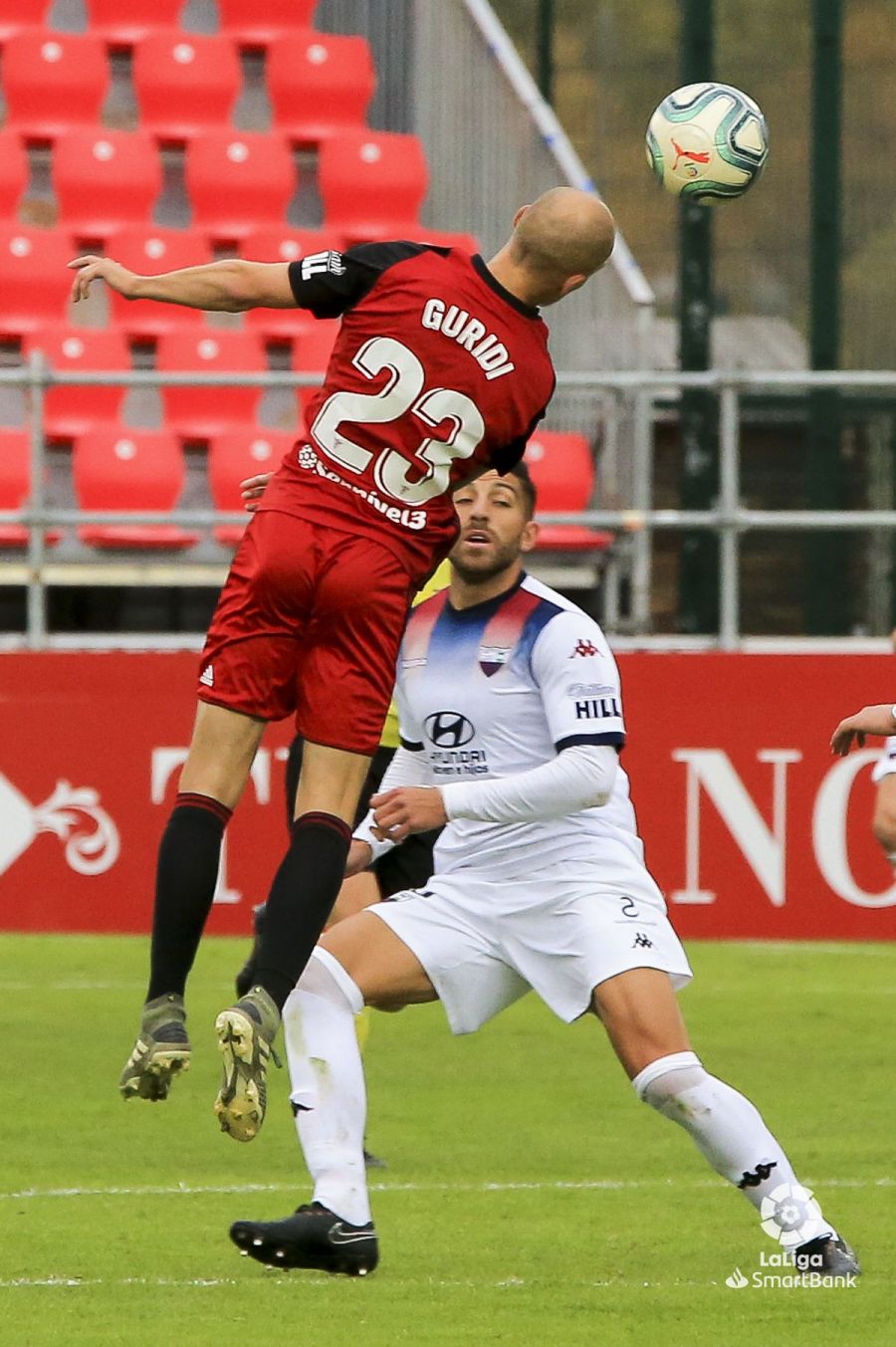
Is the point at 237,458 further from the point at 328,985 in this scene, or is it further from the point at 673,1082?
the point at 673,1082

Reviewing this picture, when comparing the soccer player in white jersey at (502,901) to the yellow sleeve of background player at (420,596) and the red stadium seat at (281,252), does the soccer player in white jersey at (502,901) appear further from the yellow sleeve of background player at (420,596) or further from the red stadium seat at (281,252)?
the red stadium seat at (281,252)

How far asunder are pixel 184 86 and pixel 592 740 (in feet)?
35.0

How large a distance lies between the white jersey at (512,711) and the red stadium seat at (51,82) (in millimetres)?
10010

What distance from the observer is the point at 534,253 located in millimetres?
5375

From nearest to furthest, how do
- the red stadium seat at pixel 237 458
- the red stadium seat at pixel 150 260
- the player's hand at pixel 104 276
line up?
the player's hand at pixel 104 276, the red stadium seat at pixel 237 458, the red stadium seat at pixel 150 260

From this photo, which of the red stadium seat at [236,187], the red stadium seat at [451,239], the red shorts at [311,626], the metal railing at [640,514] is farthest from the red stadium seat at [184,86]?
the red shorts at [311,626]

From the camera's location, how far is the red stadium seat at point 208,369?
13.9 meters

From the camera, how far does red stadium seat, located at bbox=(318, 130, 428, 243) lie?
49.3ft

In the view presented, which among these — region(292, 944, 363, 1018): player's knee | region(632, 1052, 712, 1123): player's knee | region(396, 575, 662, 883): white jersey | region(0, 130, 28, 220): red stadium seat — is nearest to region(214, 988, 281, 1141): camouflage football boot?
region(292, 944, 363, 1018): player's knee

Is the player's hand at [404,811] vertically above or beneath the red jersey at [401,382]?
beneath

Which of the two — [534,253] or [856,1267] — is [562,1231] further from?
[534,253]

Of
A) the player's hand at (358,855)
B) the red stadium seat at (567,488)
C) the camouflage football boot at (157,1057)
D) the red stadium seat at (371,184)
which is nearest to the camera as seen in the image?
the camouflage football boot at (157,1057)

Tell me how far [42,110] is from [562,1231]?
10647 millimetres

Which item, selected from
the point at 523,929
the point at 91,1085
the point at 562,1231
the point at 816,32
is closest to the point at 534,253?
the point at 523,929
